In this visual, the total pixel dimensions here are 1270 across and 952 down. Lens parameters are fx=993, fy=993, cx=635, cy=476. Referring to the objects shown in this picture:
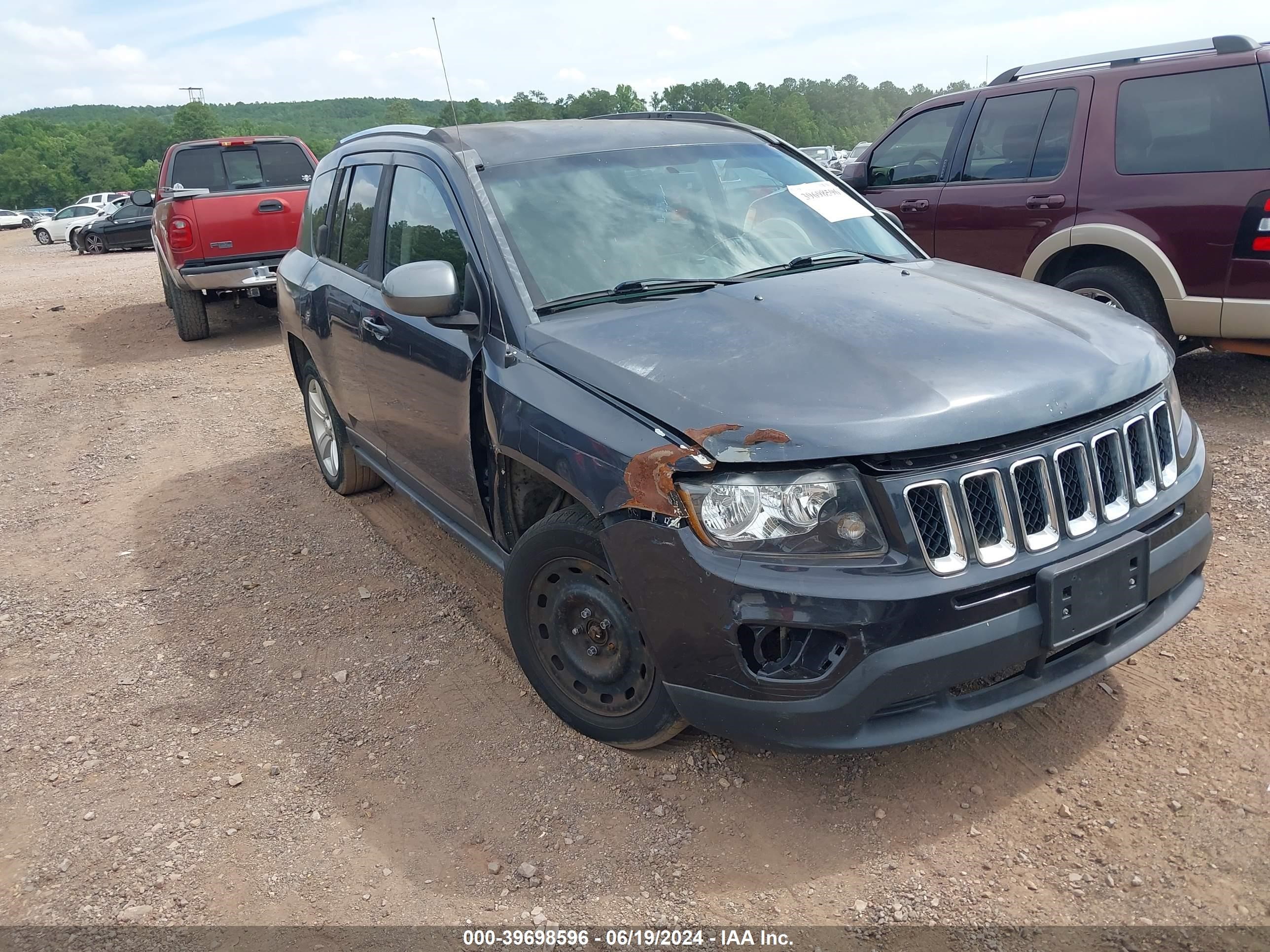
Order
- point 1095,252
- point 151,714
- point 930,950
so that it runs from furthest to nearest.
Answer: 1. point 1095,252
2. point 151,714
3. point 930,950

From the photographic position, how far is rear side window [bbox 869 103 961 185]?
694 cm

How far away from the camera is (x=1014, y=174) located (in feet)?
21.1

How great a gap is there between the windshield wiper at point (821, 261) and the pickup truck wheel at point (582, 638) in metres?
1.12

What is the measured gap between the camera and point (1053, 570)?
2412 millimetres

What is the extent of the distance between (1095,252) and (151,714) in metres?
5.64

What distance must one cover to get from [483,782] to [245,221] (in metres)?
8.33

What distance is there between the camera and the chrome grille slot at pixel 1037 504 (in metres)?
2.46

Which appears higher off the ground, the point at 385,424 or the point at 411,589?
the point at 385,424

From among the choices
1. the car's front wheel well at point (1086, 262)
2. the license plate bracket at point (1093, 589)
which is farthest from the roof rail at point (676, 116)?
the license plate bracket at point (1093, 589)

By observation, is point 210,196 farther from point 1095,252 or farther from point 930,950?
point 930,950

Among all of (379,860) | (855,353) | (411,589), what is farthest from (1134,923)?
(411,589)

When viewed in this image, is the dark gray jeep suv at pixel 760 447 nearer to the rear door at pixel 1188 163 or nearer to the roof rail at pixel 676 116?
the roof rail at pixel 676 116

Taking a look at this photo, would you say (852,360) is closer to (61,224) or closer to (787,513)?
(787,513)

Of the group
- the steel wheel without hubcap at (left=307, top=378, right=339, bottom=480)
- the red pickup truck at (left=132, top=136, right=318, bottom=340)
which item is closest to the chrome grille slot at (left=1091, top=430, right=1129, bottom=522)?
Result: the steel wheel without hubcap at (left=307, top=378, right=339, bottom=480)
